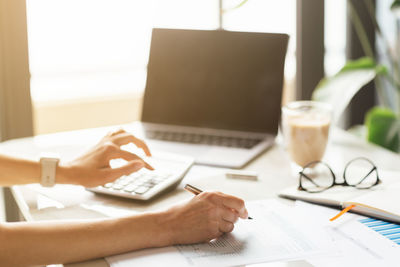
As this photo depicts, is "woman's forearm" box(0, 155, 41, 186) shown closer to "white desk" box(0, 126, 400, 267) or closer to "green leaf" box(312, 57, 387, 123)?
"white desk" box(0, 126, 400, 267)

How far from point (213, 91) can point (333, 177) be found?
0.51 metres

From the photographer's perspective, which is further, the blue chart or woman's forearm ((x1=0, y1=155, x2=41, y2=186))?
woman's forearm ((x1=0, y1=155, x2=41, y2=186))

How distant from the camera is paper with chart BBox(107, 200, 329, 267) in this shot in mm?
788

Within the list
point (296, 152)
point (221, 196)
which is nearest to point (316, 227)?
point (221, 196)

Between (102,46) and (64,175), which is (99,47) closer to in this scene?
(102,46)

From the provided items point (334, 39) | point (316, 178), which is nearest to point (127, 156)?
point (316, 178)

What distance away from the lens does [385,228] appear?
0.89m

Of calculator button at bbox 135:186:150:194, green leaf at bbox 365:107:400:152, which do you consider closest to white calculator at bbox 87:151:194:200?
calculator button at bbox 135:186:150:194

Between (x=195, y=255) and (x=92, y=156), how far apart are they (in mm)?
396

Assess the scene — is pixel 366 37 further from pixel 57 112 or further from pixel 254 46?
pixel 57 112

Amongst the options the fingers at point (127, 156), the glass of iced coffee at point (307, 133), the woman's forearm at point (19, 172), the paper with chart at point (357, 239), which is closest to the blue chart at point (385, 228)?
the paper with chart at point (357, 239)

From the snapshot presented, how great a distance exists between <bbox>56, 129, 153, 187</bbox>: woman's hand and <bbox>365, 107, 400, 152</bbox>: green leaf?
1003 mm

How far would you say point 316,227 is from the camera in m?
0.90

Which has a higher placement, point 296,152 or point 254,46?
point 254,46
